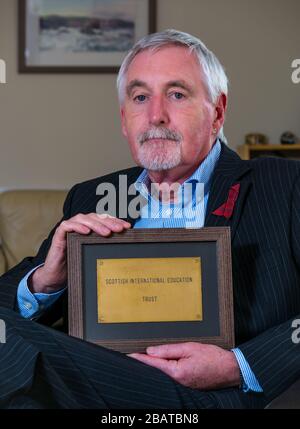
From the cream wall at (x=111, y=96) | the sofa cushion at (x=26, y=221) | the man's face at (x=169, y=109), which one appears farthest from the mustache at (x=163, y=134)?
the cream wall at (x=111, y=96)

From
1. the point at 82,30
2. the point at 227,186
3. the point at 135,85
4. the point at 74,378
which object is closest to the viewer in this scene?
the point at 74,378

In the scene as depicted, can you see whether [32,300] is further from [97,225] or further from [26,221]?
[26,221]

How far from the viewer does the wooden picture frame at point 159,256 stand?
4.00ft

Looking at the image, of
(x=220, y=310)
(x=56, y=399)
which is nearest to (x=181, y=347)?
(x=220, y=310)

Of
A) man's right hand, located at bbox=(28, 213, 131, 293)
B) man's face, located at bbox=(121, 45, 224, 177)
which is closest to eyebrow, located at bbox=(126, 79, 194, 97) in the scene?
man's face, located at bbox=(121, 45, 224, 177)

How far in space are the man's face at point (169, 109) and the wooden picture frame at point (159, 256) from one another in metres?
0.38

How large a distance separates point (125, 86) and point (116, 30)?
1.80 meters

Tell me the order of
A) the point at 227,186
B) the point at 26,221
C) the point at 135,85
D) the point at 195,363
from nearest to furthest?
the point at 195,363, the point at 227,186, the point at 135,85, the point at 26,221

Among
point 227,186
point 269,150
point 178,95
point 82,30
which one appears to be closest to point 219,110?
point 178,95

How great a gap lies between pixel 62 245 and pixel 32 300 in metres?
0.20

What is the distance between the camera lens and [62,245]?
137 cm

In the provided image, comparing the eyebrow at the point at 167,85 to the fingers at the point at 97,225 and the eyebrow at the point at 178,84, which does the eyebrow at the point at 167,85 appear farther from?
the fingers at the point at 97,225

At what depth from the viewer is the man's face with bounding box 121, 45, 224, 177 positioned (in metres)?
1.56

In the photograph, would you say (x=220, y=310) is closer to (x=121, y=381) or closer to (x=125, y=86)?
(x=121, y=381)
